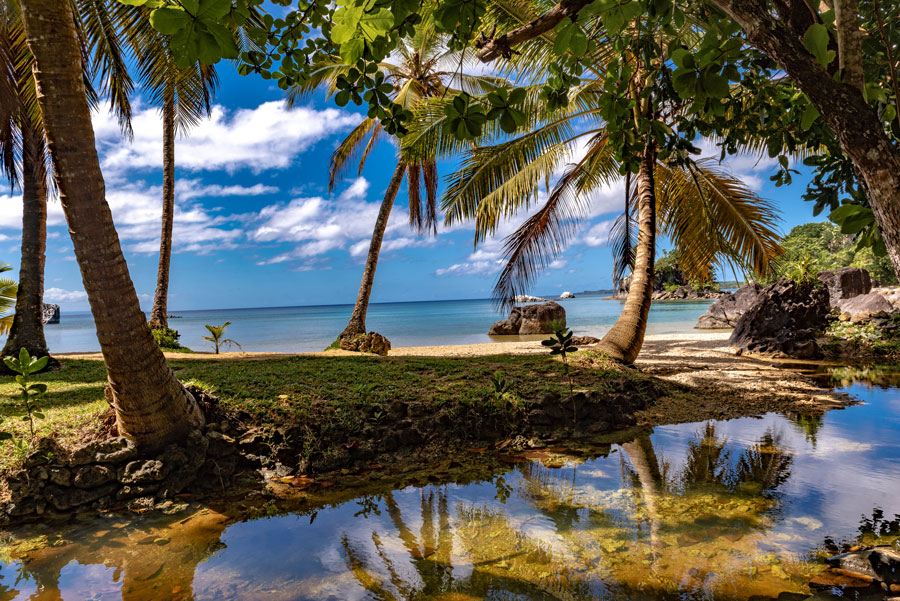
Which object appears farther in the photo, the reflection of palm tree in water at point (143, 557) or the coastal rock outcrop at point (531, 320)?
the coastal rock outcrop at point (531, 320)

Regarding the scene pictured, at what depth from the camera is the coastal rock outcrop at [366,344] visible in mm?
12197

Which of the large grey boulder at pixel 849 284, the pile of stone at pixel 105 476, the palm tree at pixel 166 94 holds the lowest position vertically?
the pile of stone at pixel 105 476

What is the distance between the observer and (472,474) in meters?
4.12

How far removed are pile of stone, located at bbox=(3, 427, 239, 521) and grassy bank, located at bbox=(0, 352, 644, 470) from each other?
33 cm

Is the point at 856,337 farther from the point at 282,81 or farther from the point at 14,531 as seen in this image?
the point at 14,531

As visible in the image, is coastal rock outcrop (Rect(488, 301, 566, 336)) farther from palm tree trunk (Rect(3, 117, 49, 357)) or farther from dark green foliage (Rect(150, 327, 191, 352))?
palm tree trunk (Rect(3, 117, 49, 357))

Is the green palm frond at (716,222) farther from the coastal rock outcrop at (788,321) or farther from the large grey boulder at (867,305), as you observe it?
the large grey boulder at (867,305)

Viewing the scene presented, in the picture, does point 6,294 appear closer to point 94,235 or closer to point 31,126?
point 31,126

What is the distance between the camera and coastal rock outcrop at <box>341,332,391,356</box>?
1220 centimetres

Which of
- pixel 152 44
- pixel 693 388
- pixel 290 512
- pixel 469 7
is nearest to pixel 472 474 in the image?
pixel 290 512

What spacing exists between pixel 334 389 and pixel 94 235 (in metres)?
2.81

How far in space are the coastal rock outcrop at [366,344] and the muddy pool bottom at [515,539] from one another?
27.3ft

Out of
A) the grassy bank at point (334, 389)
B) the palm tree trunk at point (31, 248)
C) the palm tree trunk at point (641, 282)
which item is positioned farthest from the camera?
the palm tree trunk at point (31, 248)

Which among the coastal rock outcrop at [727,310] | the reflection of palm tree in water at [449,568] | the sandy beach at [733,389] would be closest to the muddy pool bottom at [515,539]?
the reflection of palm tree in water at [449,568]
